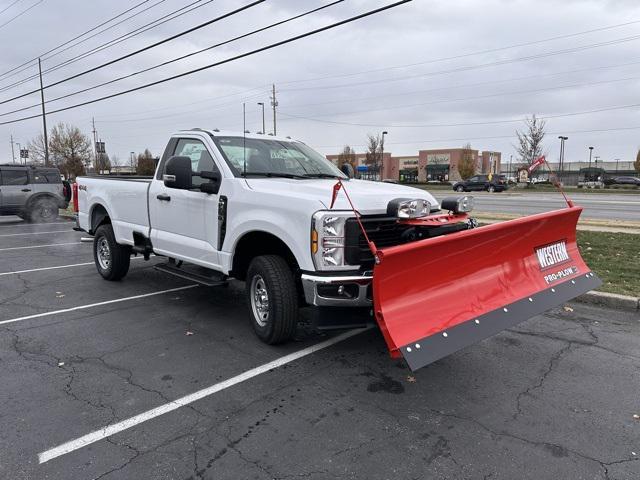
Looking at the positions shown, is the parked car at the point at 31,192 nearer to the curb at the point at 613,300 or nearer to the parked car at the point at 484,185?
the curb at the point at 613,300

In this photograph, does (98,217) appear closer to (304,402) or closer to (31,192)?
(304,402)

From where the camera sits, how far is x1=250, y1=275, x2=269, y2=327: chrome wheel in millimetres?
4801

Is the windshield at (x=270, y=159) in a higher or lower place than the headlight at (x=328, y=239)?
higher

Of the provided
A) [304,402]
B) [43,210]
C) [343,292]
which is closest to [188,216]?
[343,292]

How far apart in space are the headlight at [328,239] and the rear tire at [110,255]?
4.45m

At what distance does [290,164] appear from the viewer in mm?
5793

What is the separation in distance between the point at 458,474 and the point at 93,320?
4.62 metres

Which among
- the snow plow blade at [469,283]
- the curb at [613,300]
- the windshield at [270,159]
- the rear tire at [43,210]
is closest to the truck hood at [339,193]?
the windshield at [270,159]

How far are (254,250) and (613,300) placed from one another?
4.60 metres

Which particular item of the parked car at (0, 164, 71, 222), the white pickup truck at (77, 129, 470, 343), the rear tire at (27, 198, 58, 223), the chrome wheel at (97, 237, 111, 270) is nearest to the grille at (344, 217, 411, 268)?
the white pickup truck at (77, 129, 470, 343)

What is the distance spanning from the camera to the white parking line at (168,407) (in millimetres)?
3139

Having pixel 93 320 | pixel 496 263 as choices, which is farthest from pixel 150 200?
pixel 496 263

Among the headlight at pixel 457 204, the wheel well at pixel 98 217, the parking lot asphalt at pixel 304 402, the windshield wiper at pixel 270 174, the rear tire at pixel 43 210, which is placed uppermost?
the windshield wiper at pixel 270 174

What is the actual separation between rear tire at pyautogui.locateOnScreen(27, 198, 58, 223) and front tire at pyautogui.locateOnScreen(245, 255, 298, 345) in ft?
50.6
